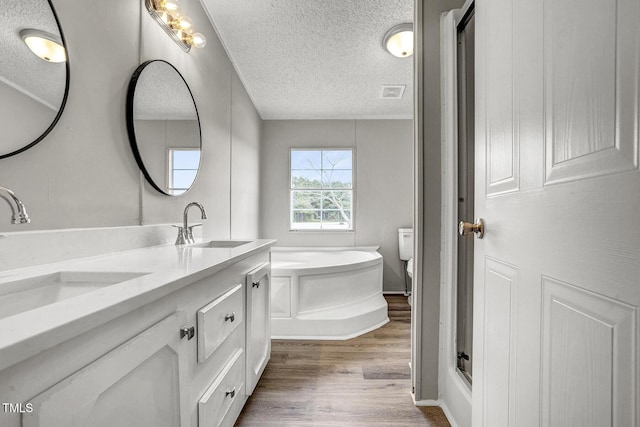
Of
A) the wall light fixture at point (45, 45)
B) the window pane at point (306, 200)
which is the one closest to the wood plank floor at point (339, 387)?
the wall light fixture at point (45, 45)

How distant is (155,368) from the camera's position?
730 mm

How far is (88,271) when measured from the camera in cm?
85

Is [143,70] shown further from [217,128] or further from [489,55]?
[489,55]

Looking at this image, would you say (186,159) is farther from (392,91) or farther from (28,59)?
(392,91)

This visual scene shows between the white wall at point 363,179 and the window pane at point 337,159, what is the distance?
3.8 inches

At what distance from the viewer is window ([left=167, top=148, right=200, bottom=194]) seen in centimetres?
175

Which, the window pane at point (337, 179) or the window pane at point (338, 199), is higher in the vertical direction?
the window pane at point (337, 179)

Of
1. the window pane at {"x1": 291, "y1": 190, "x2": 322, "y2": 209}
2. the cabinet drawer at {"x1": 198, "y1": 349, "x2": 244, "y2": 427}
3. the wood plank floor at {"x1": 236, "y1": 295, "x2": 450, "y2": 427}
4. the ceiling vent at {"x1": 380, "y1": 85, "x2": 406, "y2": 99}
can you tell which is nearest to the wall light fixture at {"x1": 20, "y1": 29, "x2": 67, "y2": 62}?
the cabinet drawer at {"x1": 198, "y1": 349, "x2": 244, "y2": 427}

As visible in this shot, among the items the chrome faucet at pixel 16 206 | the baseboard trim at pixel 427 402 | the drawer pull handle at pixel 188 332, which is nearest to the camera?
the chrome faucet at pixel 16 206

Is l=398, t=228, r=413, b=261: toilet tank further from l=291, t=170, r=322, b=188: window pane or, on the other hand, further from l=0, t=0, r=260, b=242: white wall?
l=0, t=0, r=260, b=242: white wall

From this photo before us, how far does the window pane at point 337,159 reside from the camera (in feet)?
13.0

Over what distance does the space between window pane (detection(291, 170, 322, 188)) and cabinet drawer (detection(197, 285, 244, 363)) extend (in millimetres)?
2732

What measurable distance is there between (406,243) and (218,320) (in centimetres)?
297

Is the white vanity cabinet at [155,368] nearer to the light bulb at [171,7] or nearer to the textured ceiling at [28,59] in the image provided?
the textured ceiling at [28,59]
